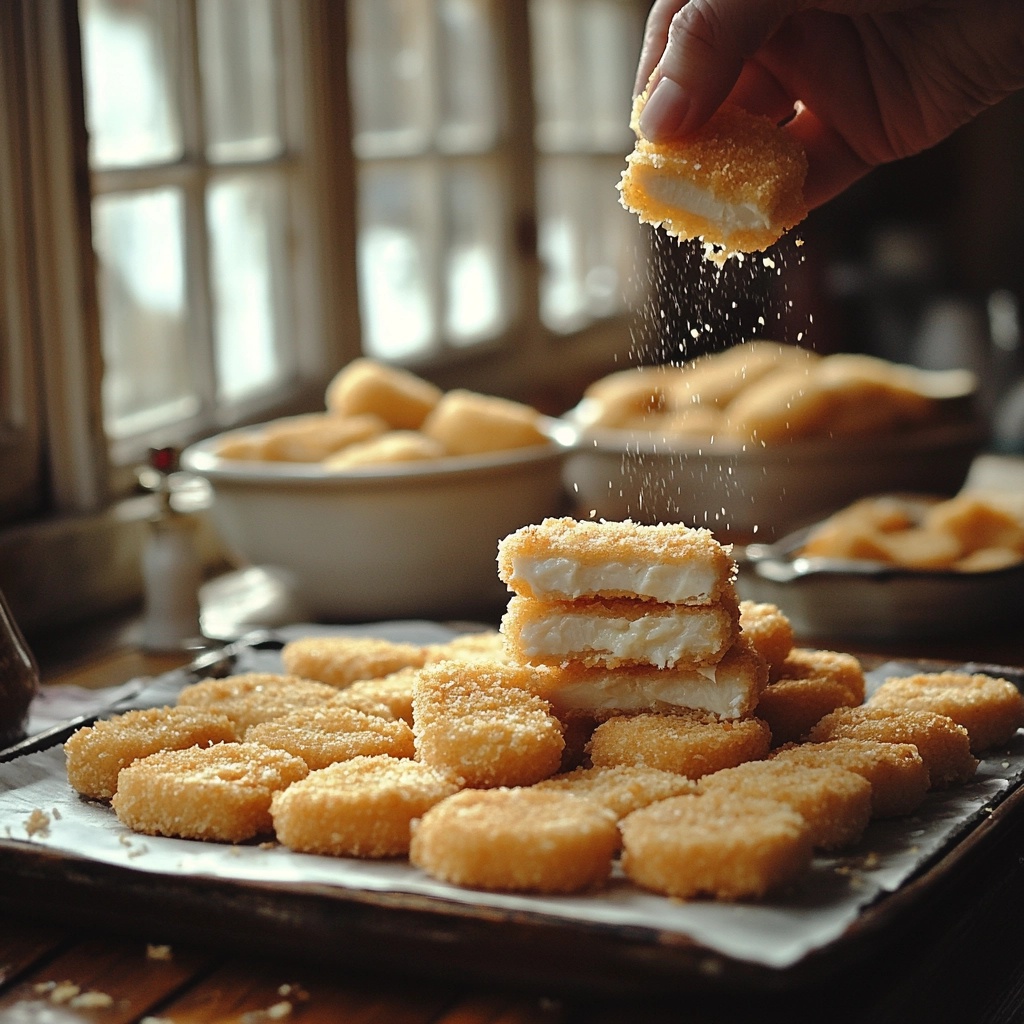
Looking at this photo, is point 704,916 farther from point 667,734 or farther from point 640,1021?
point 667,734

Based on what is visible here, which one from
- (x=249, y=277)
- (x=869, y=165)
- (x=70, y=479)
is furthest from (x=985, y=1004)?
(x=249, y=277)

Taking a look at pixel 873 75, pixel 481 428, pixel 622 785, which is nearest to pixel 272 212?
pixel 481 428

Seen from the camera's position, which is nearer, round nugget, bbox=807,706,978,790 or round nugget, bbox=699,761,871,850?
round nugget, bbox=699,761,871,850

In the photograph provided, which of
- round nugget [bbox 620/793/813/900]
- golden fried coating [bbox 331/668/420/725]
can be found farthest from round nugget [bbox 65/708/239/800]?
round nugget [bbox 620/793/813/900]

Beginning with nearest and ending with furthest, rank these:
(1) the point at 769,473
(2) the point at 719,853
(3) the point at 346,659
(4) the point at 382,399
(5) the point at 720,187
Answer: (2) the point at 719,853
(5) the point at 720,187
(3) the point at 346,659
(4) the point at 382,399
(1) the point at 769,473

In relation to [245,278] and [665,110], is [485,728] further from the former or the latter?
[245,278]

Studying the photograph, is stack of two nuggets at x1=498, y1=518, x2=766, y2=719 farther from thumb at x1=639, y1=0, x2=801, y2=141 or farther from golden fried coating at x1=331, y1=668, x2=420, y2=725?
thumb at x1=639, y1=0, x2=801, y2=141

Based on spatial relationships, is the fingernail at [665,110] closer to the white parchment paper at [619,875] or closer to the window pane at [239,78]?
the white parchment paper at [619,875]

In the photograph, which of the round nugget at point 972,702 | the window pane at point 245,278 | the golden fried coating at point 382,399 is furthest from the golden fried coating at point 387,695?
the window pane at point 245,278
